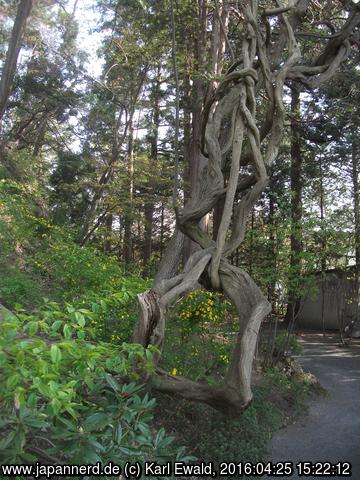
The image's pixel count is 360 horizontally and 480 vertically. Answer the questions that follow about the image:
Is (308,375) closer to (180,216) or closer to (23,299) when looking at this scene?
(23,299)

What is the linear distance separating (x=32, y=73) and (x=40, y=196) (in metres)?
5.16

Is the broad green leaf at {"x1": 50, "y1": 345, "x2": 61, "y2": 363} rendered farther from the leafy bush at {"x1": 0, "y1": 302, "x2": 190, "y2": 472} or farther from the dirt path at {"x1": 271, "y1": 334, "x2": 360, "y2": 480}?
the dirt path at {"x1": 271, "y1": 334, "x2": 360, "y2": 480}

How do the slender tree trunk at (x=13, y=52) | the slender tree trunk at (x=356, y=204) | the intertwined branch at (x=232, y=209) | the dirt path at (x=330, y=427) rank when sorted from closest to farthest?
1. the intertwined branch at (x=232, y=209)
2. the dirt path at (x=330, y=427)
3. the slender tree trunk at (x=13, y=52)
4. the slender tree trunk at (x=356, y=204)

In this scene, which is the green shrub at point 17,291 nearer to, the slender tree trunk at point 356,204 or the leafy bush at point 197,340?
the leafy bush at point 197,340

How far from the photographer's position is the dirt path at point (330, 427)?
4.86m

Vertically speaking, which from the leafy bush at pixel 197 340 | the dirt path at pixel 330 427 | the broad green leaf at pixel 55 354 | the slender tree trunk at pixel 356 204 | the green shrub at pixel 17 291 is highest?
the slender tree trunk at pixel 356 204

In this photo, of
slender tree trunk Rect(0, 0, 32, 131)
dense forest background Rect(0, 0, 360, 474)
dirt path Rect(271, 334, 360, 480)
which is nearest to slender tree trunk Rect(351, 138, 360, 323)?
dense forest background Rect(0, 0, 360, 474)

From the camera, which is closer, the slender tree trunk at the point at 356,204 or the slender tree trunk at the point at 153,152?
the slender tree trunk at the point at 356,204

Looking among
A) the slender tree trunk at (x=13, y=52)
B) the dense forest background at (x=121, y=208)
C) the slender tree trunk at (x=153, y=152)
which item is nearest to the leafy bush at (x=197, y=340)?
the dense forest background at (x=121, y=208)

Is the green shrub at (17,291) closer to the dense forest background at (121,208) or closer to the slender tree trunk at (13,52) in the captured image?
the dense forest background at (121,208)

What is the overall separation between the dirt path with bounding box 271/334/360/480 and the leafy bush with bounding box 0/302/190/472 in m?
2.95

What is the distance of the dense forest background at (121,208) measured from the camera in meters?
2.00

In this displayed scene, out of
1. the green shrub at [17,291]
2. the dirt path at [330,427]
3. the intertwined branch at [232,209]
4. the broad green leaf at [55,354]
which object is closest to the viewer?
the broad green leaf at [55,354]

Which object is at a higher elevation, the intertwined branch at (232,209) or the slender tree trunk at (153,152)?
the slender tree trunk at (153,152)
